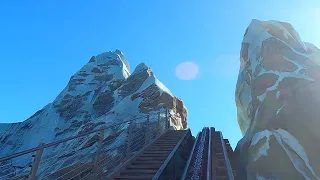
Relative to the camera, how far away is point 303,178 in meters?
16.0

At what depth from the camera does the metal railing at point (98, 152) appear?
500 centimetres

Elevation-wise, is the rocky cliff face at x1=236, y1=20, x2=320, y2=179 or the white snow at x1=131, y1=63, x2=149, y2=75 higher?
the white snow at x1=131, y1=63, x2=149, y2=75

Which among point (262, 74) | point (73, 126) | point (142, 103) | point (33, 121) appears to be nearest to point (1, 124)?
point (33, 121)

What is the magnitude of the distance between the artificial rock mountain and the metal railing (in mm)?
9561

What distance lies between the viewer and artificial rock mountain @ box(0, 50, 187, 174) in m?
33.8

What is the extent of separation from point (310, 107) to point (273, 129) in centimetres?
303

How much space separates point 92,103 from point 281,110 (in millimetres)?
55610

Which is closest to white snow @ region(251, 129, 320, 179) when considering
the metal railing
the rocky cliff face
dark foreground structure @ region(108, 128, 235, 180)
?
the rocky cliff face

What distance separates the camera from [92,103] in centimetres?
7012

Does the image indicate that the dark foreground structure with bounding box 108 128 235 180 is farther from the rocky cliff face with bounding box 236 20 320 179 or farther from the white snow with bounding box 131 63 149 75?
the white snow with bounding box 131 63 149 75

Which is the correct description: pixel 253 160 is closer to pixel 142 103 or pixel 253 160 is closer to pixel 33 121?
pixel 142 103

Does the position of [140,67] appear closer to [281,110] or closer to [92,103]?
[92,103]

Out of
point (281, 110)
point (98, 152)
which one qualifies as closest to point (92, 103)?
point (281, 110)

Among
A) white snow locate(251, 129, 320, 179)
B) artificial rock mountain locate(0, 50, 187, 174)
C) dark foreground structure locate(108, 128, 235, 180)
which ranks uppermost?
artificial rock mountain locate(0, 50, 187, 174)
